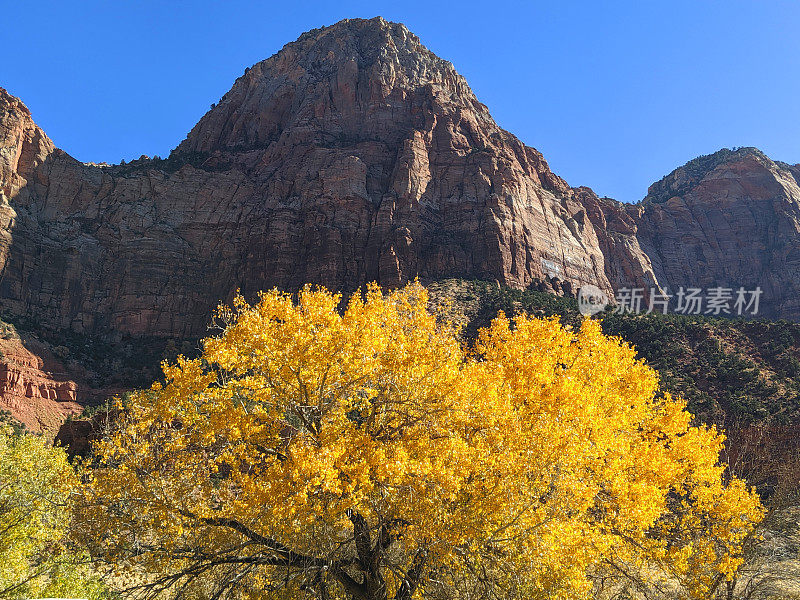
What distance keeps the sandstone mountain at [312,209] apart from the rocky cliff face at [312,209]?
0.35 meters

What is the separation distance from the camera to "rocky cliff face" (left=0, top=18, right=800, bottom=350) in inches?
3671

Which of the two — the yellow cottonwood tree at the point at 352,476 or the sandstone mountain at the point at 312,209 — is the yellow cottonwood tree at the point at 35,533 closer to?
the yellow cottonwood tree at the point at 352,476

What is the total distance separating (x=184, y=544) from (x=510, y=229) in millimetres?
91430

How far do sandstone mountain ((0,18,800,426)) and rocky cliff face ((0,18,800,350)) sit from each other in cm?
35

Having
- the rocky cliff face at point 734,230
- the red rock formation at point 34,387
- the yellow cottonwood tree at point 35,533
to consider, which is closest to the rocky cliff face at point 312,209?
the rocky cliff face at point 734,230

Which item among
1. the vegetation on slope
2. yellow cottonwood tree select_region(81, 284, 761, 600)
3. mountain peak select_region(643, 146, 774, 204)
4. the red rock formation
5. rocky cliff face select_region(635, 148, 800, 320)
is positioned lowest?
the red rock formation

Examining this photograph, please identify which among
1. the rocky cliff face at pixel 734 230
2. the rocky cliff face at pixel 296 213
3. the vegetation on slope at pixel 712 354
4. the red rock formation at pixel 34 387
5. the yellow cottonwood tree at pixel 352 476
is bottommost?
the red rock formation at pixel 34 387

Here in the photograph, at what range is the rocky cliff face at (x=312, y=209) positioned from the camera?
93.2m

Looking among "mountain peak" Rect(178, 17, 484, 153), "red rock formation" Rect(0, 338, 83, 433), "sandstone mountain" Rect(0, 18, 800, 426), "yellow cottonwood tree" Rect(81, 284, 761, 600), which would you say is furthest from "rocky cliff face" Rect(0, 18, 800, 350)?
"yellow cottonwood tree" Rect(81, 284, 761, 600)

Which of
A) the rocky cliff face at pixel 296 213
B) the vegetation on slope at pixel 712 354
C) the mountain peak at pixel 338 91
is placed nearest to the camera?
the vegetation on slope at pixel 712 354

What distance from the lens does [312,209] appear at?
101625 millimetres

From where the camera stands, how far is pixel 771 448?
34.8m

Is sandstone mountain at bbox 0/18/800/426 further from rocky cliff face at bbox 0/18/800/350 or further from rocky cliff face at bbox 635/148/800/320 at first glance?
rocky cliff face at bbox 635/148/800/320

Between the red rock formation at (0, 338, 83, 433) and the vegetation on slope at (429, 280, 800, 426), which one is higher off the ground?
the vegetation on slope at (429, 280, 800, 426)
